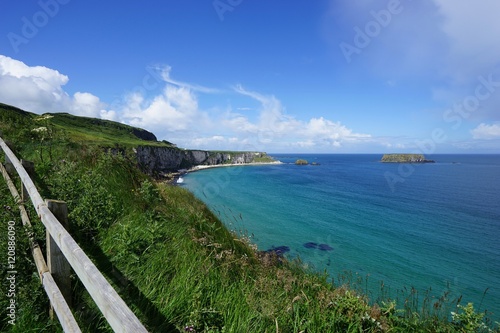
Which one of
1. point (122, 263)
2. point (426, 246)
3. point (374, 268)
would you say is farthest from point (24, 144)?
point (426, 246)

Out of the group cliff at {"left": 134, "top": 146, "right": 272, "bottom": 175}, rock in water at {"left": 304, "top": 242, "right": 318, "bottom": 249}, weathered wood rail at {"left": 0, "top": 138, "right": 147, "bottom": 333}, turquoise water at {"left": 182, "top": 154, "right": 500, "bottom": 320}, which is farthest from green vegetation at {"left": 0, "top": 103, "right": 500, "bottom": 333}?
cliff at {"left": 134, "top": 146, "right": 272, "bottom": 175}

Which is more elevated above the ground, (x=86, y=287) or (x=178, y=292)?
(x=86, y=287)

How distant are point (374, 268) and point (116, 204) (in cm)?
2532

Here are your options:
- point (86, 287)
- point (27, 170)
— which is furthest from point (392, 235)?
point (86, 287)

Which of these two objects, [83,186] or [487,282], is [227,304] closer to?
[83,186]

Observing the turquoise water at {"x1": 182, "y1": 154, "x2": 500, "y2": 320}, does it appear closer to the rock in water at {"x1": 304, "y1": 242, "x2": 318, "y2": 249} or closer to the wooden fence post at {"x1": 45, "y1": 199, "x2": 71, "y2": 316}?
the rock in water at {"x1": 304, "y1": 242, "x2": 318, "y2": 249}

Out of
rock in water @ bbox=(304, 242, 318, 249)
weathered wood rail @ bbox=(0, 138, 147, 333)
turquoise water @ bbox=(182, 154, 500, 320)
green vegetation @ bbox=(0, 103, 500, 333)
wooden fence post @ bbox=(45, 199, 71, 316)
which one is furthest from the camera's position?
rock in water @ bbox=(304, 242, 318, 249)

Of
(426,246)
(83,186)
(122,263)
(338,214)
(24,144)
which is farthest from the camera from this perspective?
(338,214)

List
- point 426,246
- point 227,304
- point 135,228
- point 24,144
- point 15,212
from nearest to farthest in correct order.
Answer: point 227,304 < point 15,212 < point 135,228 < point 24,144 < point 426,246

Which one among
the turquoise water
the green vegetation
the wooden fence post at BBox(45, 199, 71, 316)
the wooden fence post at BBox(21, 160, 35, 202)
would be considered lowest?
the turquoise water

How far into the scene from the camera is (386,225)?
128ft

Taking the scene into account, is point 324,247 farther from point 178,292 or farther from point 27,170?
point 27,170

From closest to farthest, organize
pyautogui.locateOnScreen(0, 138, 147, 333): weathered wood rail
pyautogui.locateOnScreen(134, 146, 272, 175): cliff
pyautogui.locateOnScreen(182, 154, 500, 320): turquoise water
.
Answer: pyautogui.locateOnScreen(0, 138, 147, 333): weathered wood rail
pyautogui.locateOnScreen(182, 154, 500, 320): turquoise water
pyautogui.locateOnScreen(134, 146, 272, 175): cliff

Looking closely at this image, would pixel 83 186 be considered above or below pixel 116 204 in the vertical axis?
above
